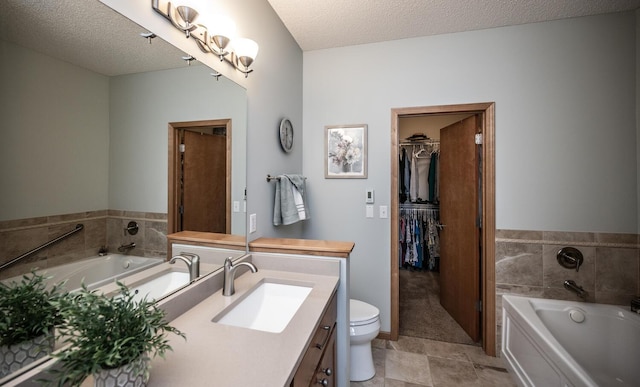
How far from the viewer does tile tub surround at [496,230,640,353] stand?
1969mm

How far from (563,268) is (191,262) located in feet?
8.65

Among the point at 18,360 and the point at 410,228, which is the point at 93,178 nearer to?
the point at 18,360

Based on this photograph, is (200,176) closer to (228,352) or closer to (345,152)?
(228,352)

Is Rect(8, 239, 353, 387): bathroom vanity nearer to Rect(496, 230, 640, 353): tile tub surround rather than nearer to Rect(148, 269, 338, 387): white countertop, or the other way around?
Rect(148, 269, 338, 387): white countertop

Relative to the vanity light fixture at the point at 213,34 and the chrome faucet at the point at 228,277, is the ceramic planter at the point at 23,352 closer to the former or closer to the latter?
the chrome faucet at the point at 228,277

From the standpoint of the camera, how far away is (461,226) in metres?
2.53

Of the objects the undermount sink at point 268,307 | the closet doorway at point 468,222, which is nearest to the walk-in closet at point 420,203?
the closet doorway at point 468,222

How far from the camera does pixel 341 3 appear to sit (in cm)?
188

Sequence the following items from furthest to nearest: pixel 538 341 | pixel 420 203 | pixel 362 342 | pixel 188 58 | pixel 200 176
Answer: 1. pixel 420 203
2. pixel 362 342
3. pixel 538 341
4. pixel 200 176
5. pixel 188 58

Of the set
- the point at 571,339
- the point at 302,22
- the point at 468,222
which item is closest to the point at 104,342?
the point at 302,22

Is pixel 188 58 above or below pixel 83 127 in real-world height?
above

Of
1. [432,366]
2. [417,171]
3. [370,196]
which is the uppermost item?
[417,171]

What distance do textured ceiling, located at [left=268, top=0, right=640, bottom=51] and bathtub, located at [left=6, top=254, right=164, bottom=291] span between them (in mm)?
1885

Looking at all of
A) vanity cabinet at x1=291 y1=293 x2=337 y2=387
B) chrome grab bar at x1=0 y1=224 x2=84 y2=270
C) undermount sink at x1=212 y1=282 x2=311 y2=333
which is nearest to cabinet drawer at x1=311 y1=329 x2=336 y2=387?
vanity cabinet at x1=291 y1=293 x2=337 y2=387
